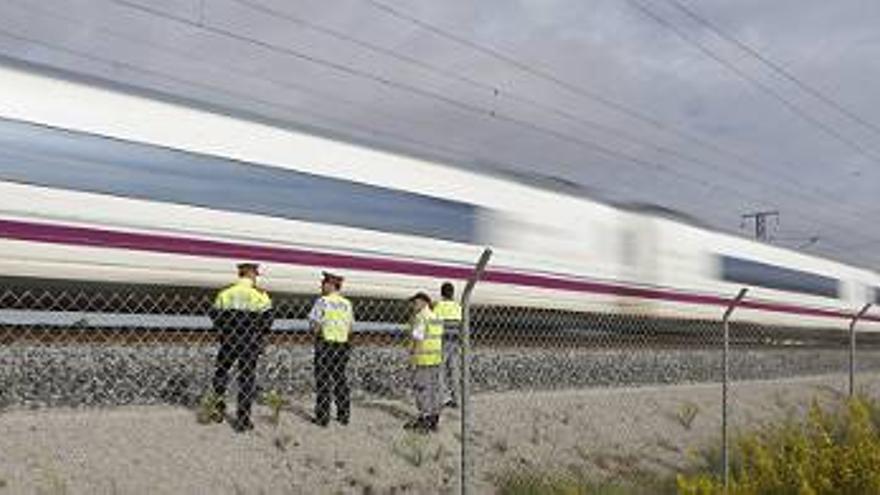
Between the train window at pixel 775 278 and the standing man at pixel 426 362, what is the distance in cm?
1610

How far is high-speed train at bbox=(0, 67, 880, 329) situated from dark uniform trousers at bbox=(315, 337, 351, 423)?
3.26 meters

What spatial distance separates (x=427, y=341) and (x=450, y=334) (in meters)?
1.11

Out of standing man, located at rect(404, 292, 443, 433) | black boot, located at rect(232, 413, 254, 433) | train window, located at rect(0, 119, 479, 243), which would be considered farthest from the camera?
train window, located at rect(0, 119, 479, 243)

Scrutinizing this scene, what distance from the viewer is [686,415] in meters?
13.4

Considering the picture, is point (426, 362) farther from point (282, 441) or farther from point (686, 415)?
point (686, 415)

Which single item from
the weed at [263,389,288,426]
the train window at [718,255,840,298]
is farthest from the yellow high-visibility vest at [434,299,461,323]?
the train window at [718,255,840,298]

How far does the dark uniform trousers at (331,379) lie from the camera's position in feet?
32.0

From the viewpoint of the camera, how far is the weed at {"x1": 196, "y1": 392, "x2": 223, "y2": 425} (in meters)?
9.19

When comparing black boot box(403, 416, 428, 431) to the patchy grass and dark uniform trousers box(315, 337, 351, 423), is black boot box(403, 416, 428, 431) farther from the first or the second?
the patchy grass

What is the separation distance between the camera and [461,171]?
17.5 meters

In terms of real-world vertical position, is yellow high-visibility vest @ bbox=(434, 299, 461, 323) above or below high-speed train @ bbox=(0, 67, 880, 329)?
below

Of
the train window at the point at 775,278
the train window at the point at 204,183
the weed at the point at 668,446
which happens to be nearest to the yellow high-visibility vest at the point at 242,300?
the train window at the point at 204,183

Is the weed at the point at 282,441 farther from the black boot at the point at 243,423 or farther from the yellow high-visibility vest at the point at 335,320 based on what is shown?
the yellow high-visibility vest at the point at 335,320

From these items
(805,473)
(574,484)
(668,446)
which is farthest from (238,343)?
(668,446)
